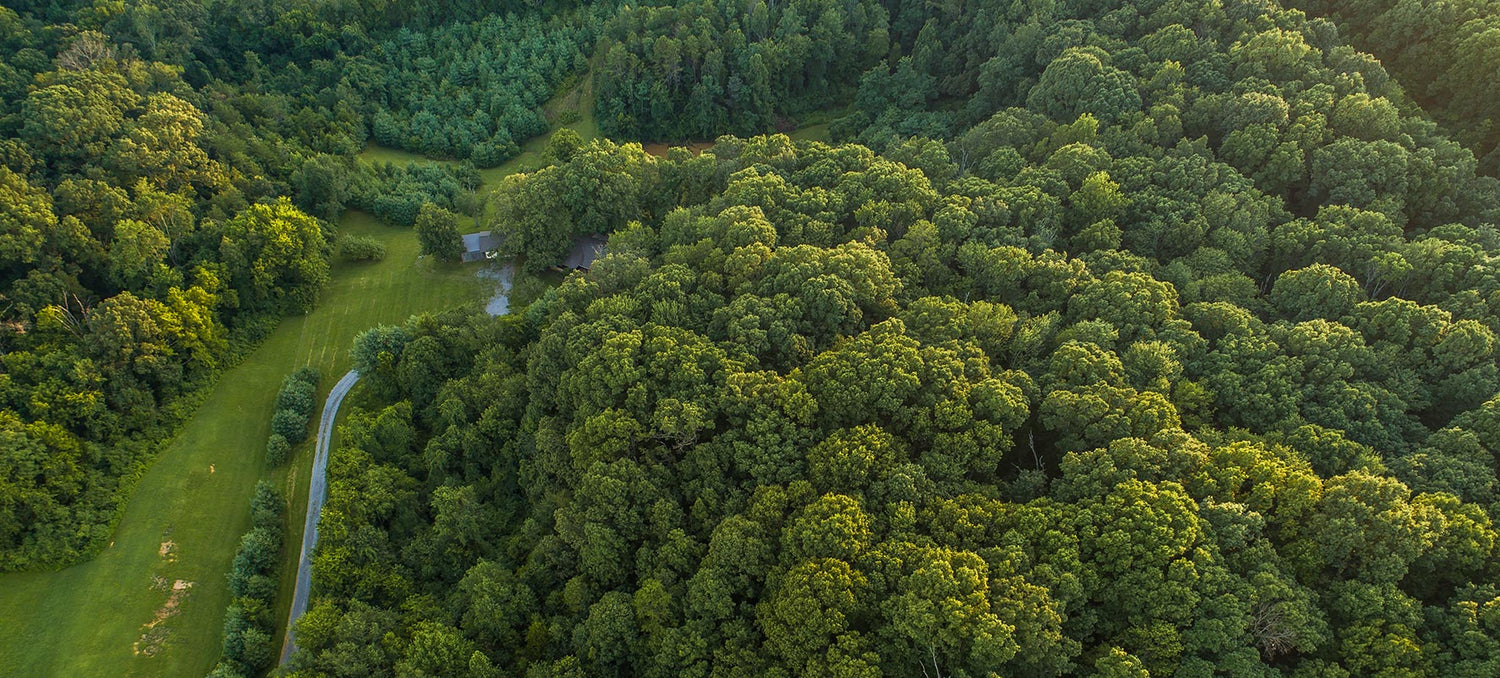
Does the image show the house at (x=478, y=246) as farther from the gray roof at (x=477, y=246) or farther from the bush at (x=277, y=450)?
the bush at (x=277, y=450)

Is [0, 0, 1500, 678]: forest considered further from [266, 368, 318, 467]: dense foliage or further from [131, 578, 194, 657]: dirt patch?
[131, 578, 194, 657]: dirt patch

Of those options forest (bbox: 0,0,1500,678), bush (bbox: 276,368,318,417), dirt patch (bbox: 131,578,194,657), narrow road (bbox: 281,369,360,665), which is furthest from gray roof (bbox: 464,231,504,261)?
dirt patch (bbox: 131,578,194,657)

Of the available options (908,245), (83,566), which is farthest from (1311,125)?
(83,566)

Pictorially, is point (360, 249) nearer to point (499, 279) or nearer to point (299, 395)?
point (499, 279)

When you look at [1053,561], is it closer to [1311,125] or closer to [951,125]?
[1311,125]

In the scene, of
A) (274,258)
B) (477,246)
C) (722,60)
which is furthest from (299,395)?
(722,60)

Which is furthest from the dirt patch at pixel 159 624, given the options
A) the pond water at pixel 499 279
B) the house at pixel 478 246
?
the house at pixel 478 246
